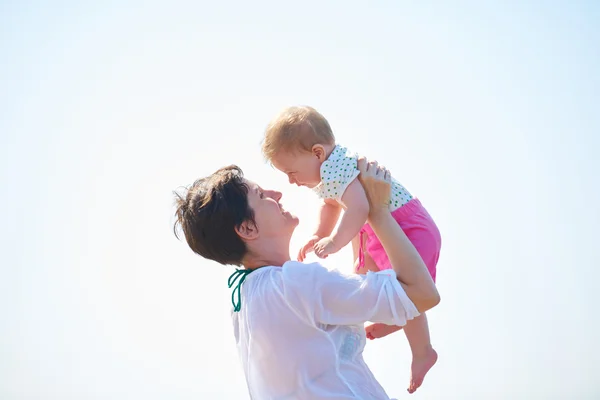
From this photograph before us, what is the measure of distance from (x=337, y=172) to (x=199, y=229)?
43.9 inches

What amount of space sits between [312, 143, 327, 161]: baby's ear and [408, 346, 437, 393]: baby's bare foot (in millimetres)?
1566

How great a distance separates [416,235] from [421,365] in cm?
93

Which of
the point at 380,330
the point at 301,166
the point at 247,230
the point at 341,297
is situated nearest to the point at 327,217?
the point at 301,166

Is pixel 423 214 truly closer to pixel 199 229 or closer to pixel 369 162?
pixel 369 162

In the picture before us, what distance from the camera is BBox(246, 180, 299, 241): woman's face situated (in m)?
3.76

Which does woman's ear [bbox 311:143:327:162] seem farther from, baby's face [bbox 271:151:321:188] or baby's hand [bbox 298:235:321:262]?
baby's hand [bbox 298:235:321:262]

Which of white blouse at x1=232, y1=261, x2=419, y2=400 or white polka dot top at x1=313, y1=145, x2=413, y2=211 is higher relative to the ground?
white polka dot top at x1=313, y1=145, x2=413, y2=211

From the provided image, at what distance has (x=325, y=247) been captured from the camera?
4.28 meters

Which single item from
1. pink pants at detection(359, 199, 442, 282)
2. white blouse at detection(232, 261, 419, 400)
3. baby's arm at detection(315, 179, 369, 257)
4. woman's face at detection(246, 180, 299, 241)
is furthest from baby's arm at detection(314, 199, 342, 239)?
white blouse at detection(232, 261, 419, 400)

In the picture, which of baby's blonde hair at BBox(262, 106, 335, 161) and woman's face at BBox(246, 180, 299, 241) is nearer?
woman's face at BBox(246, 180, 299, 241)

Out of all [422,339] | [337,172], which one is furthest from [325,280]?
[422,339]

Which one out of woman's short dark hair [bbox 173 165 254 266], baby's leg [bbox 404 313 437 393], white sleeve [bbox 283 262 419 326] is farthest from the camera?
baby's leg [bbox 404 313 437 393]

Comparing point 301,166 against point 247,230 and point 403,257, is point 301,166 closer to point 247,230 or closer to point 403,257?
point 247,230

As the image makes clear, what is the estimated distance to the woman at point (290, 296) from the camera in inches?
133
